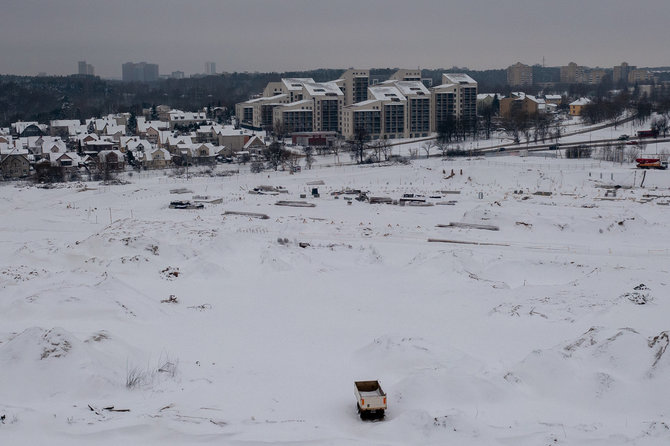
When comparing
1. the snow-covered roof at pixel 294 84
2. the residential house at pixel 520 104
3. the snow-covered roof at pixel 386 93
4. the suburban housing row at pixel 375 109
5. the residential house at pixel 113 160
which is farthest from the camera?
Result: the residential house at pixel 520 104

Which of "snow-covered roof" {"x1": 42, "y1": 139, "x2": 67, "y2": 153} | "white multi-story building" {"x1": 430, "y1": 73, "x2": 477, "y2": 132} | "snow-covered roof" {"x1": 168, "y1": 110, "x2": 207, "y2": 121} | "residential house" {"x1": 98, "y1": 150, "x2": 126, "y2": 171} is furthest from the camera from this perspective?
"snow-covered roof" {"x1": 168, "y1": 110, "x2": 207, "y2": 121}

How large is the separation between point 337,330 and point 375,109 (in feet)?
157

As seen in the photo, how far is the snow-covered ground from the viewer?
6680mm

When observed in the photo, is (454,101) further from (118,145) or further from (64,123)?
(64,123)

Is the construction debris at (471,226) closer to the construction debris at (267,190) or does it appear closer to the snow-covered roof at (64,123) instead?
the construction debris at (267,190)

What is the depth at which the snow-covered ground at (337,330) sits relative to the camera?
6.68 meters

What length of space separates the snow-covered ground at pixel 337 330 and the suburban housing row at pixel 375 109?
3604cm

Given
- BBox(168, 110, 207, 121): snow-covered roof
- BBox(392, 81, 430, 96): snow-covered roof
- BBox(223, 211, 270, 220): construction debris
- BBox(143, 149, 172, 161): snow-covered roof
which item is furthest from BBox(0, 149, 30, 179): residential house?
BBox(392, 81, 430, 96): snow-covered roof

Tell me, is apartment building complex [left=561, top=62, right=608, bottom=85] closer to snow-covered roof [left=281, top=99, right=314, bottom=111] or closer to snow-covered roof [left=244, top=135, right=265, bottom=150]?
snow-covered roof [left=281, top=99, right=314, bottom=111]

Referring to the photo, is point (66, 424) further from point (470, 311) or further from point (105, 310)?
point (470, 311)

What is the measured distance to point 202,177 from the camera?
117 feet

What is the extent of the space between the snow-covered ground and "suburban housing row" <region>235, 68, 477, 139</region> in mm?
36040

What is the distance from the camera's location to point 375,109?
5681 cm

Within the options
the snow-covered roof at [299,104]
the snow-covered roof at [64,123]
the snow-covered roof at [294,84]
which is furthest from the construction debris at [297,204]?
the snow-covered roof at [64,123]
